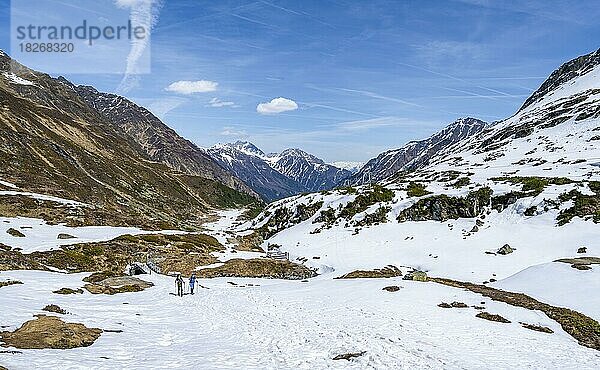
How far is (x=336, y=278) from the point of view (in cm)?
4438

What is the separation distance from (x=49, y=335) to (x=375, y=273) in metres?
33.5

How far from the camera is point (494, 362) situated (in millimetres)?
17062

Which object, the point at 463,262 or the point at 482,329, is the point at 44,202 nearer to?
the point at 463,262

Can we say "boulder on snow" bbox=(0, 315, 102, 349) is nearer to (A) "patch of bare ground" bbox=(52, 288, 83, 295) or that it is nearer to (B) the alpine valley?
(B) the alpine valley

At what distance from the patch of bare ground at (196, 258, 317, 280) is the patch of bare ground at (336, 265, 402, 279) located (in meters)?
8.88

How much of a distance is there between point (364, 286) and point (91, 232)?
48.2 metres

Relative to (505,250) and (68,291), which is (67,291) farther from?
(505,250)

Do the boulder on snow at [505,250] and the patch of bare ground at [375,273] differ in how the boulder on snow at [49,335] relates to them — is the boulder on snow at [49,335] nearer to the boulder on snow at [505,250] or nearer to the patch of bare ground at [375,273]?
the patch of bare ground at [375,273]

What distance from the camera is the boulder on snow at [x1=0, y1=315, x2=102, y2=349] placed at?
16984 mm

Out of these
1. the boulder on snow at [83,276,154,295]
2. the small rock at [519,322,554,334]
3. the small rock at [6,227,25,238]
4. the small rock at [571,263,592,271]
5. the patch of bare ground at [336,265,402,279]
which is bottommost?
the small rock at [519,322,554,334]

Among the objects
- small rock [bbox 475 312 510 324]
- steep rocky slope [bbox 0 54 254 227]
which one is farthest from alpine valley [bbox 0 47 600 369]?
steep rocky slope [bbox 0 54 254 227]

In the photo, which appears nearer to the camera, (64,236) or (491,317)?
(491,317)

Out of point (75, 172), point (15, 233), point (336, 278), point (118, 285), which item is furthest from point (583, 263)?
point (75, 172)

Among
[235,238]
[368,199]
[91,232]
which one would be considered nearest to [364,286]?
[368,199]
